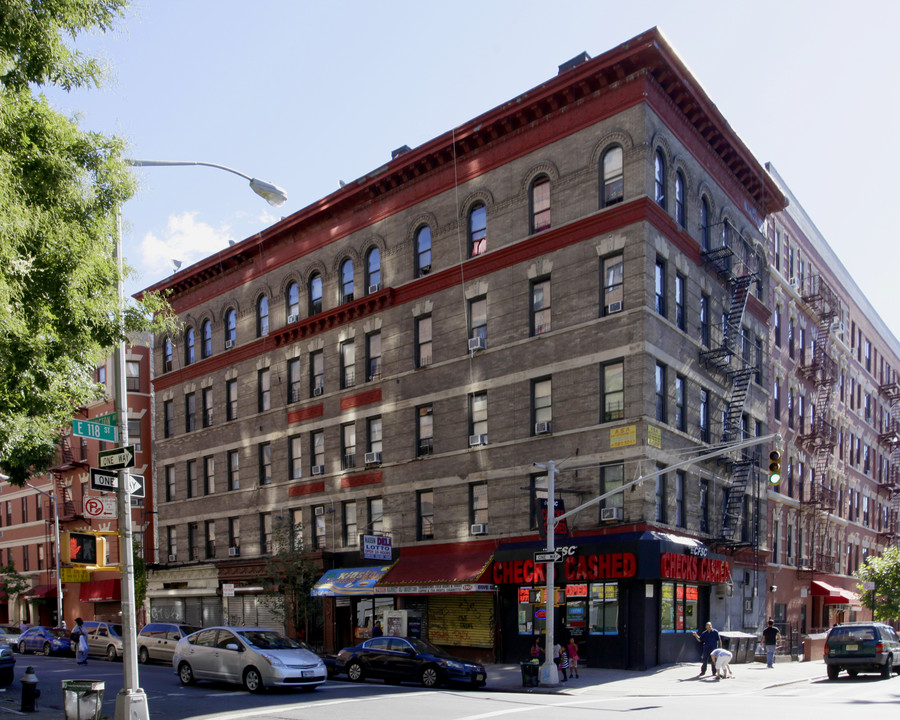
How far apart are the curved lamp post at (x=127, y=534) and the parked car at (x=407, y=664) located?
389 inches

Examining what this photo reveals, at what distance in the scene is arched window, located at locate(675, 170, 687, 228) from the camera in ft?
102

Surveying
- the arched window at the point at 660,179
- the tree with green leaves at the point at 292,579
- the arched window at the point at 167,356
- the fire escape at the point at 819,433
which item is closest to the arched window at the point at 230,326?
the arched window at the point at 167,356

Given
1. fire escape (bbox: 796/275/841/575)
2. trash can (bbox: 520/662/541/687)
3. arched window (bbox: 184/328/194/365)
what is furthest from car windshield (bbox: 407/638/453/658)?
arched window (bbox: 184/328/194/365)

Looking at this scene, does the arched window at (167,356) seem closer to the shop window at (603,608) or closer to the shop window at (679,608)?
the shop window at (603,608)

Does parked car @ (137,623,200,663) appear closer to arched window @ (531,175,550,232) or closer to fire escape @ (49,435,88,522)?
arched window @ (531,175,550,232)

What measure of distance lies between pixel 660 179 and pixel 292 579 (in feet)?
69.0

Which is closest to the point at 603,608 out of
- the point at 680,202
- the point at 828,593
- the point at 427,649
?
the point at 427,649

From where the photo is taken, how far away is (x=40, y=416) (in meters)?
16.1

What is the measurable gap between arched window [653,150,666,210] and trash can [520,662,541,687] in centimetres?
1527

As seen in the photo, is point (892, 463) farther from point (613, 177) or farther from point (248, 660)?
Result: point (248, 660)

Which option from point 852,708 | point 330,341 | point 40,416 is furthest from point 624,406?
point 40,416

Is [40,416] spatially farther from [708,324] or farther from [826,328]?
[826,328]

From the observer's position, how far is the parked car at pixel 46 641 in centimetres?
3872

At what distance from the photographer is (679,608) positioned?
29250 millimetres
